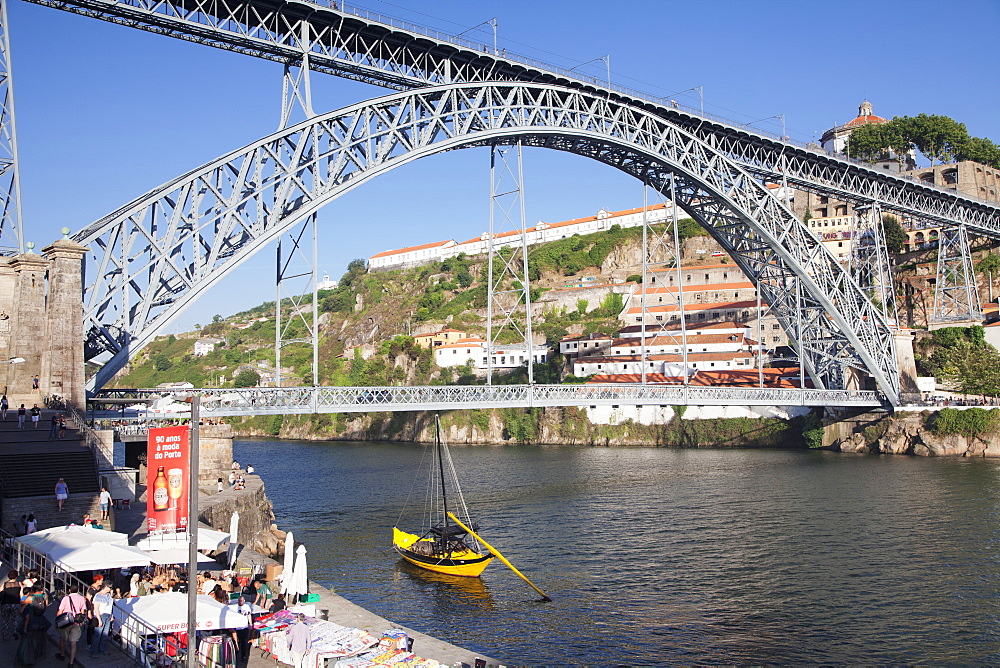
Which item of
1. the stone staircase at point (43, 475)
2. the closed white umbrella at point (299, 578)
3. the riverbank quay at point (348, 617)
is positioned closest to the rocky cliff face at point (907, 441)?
the riverbank quay at point (348, 617)

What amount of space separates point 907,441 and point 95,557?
176ft

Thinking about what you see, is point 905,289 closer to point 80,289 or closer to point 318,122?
point 318,122

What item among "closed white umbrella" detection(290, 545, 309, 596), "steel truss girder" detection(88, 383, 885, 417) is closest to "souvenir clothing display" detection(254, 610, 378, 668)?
"closed white umbrella" detection(290, 545, 309, 596)

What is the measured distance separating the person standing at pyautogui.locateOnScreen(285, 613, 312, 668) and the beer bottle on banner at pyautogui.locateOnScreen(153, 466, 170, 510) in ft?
13.2

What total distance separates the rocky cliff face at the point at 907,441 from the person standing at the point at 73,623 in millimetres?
53712

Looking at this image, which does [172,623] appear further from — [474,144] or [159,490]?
[474,144]

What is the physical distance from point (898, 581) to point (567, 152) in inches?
1039

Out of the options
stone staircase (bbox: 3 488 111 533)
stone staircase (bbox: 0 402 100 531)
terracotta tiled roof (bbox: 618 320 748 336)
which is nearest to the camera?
stone staircase (bbox: 3 488 111 533)

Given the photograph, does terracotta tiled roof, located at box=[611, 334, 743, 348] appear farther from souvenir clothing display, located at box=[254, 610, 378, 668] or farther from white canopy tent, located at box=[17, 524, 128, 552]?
white canopy tent, located at box=[17, 524, 128, 552]

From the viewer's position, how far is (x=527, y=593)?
24953mm

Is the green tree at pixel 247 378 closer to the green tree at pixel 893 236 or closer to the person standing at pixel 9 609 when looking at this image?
the green tree at pixel 893 236

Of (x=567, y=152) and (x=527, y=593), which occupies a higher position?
(x=567, y=152)

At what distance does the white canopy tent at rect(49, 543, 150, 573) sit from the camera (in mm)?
15469

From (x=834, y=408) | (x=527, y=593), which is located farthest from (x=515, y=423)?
(x=527, y=593)
